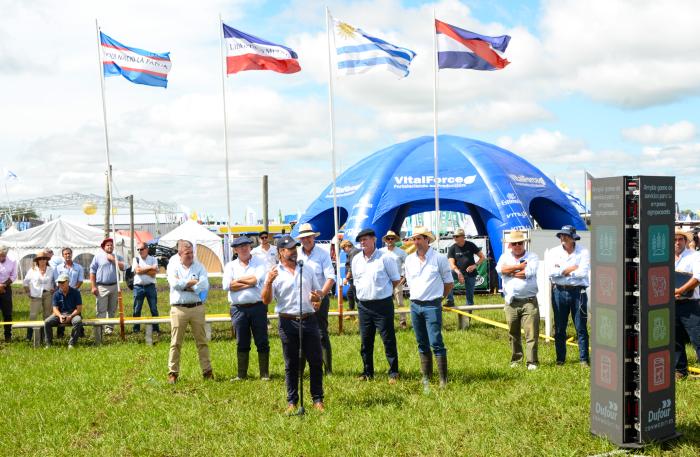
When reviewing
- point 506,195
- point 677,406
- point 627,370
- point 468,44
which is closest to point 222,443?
point 627,370

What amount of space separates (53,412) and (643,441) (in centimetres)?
626

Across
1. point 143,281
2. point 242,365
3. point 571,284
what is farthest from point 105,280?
point 571,284

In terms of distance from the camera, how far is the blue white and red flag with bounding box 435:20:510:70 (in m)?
14.3

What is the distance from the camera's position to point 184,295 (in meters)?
9.02

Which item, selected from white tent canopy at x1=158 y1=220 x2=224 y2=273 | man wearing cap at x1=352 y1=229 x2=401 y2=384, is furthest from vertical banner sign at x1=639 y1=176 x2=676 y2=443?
white tent canopy at x1=158 y1=220 x2=224 y2=273

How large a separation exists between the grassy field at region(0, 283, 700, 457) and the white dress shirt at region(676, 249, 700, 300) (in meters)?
1.11

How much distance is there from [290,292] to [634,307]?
137 inches

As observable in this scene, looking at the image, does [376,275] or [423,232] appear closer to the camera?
[423,232]

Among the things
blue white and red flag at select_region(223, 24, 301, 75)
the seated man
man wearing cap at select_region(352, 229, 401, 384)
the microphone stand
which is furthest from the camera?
blue white and red flag at select_region(223, 24, 301, 75)

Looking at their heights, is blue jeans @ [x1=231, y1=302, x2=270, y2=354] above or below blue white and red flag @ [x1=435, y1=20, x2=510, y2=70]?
below

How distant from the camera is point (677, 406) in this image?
279 inches

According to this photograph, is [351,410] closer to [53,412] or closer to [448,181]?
[53,412]

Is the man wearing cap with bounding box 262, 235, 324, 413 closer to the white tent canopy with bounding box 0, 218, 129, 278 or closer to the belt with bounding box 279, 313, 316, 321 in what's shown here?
the belt with bounding box 279, 313, 316, 321

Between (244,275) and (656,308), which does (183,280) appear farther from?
(656,308)
